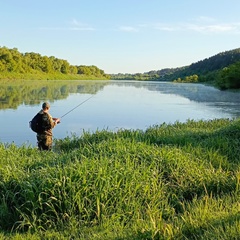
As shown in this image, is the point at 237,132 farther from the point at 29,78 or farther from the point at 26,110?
the point at 29,78

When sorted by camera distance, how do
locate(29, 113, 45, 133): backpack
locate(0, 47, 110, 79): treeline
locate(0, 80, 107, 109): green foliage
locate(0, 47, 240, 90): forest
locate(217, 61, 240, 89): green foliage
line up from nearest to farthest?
locate(29, 113, 45, 133): backpack, locate(0, 80, 107, 109): green foliage, locate(217, 61, 240, 89): green foliage, locate(0, 47, 240, 90): forest, locate(0, 47, 110, 79): treeline

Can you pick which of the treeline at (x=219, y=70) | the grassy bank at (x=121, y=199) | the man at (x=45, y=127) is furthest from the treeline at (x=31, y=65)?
the grassy bank at (x=121, y=199)

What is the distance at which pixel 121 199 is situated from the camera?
430 cm

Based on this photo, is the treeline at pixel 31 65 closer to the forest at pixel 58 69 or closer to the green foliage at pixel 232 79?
the forest at pixel 58 69

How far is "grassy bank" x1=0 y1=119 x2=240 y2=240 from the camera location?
143 inches

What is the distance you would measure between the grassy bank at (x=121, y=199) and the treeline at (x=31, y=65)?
53.0m

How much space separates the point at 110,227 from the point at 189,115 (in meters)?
14.4

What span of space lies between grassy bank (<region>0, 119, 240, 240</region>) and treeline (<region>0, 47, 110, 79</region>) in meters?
53.0

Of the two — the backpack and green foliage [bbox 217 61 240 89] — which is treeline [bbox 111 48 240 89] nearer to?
green foliage [bbox 217 61 240 89]

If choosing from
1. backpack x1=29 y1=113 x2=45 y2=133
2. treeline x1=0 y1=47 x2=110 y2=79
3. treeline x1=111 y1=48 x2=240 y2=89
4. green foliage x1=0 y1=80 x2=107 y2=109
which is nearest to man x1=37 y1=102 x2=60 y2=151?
→ backpack x1=29 y1=113 x2=45 y2=133

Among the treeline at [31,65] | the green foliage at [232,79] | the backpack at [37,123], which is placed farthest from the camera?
the treeline at [31,65]

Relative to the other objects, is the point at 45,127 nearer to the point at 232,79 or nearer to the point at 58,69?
the point at 232,79

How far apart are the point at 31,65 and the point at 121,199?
7219 cm

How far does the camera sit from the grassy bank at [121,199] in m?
3.64
